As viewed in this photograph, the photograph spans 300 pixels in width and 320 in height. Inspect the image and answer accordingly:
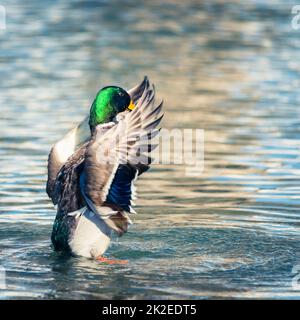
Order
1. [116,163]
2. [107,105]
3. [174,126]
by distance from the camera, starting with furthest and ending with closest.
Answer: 1. [174,126]
2. [107,105]
3. [116,163]

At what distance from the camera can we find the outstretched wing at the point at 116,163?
314 inches

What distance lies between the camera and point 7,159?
12328 mm

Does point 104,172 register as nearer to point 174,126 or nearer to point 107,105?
point 107,105

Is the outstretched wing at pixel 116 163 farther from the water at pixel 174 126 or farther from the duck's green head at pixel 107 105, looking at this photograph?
the water at pixel 174 126

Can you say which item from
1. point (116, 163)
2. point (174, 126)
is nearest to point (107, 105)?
point (116, 163)

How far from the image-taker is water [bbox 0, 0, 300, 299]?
8133 millimetres

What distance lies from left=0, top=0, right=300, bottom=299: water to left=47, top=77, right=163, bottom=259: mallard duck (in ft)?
0.82

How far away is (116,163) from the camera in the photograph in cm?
797

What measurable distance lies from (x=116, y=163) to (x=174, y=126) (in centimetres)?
591

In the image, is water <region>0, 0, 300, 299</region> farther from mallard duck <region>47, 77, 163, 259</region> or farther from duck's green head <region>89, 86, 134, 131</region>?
duck's green head <region>89, 86, 134, 131</region>

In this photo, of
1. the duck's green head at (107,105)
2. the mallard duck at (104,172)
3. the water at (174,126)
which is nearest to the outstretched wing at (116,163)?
the mallard duck at (104,172)

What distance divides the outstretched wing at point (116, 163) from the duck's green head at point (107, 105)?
0.25 metres

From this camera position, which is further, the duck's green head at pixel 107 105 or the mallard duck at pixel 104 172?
the duck's green head at pixel 107 105

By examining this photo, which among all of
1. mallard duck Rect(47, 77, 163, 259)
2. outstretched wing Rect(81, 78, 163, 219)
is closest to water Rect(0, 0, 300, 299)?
mallard duck Rect(47, 77, 163, 259)
